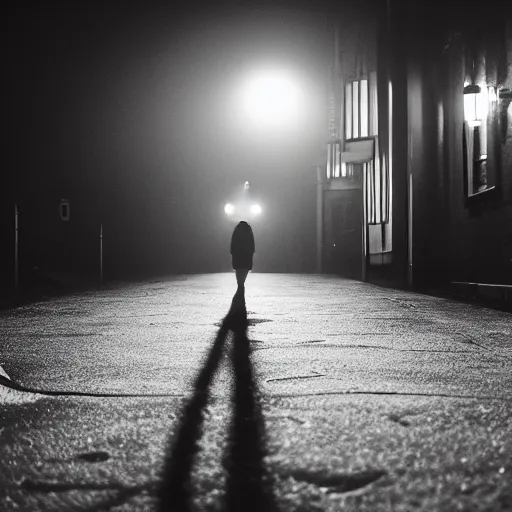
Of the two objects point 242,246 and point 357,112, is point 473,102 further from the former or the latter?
point 357,112

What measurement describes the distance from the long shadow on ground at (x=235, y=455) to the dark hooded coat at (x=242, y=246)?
765 cm

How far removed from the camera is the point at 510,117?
38.4 feet

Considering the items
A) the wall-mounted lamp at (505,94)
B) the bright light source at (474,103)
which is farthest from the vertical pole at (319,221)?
the wall-mounted lamp at (505,94)

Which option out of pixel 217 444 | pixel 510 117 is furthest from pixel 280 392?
pixel 510 117

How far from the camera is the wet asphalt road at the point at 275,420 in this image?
7.91ft

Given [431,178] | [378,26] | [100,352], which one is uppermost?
[378,26]

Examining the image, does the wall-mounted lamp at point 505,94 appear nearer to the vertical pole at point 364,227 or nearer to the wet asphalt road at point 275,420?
the wet asphalt road at point 275,420

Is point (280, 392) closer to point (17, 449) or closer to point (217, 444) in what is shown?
point (217, 444)

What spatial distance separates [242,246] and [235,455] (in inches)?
386

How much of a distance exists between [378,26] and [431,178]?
757cm

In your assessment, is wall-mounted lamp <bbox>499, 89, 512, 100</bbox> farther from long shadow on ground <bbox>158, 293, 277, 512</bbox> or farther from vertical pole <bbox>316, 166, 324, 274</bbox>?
vertical pole <bbox>316, 166, 324, 274</bbox>

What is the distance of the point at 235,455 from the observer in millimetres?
2830

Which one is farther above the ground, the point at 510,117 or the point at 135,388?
the point at 510,117

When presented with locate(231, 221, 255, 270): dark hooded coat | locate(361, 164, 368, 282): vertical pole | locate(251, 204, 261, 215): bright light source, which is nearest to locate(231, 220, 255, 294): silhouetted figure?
locate(231, 221, 255, 270): dark hooded coat
